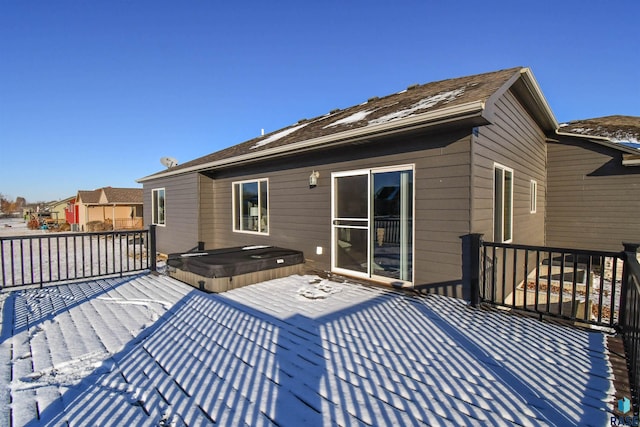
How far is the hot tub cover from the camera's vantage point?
4.41 m

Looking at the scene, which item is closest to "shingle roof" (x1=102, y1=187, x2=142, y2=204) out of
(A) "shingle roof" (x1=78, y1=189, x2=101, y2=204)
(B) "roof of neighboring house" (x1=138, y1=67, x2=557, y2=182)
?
(A) "shingle roof" (x1=78, y1=189, x2=101, y2=204)

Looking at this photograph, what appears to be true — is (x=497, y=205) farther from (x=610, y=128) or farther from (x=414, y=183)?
(x=610, y=128)

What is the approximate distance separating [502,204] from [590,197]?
12.6ft

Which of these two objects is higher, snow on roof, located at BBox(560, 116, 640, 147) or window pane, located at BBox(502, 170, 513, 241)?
snow on roof, located at BBox(560, 116, 640, 147)

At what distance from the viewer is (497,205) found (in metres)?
4.49

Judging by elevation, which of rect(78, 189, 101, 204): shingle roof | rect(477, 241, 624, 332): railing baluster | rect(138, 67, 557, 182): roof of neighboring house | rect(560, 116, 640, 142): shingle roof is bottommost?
rect(477, 241, 624, 332): railing baluster

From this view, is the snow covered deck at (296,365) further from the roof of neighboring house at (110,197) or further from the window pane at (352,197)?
the roof of neighboring house at (110,197)

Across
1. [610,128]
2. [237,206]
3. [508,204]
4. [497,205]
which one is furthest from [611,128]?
[237,206]

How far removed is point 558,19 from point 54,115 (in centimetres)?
1556

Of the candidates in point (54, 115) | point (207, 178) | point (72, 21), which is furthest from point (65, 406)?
point (54, 115)

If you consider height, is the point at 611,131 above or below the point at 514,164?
above

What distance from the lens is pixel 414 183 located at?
13.6 feet

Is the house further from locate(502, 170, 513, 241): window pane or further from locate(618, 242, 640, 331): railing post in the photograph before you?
locate(618, 242, 640, 331): railing post

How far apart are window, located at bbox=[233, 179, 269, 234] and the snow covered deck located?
3.23 meters
